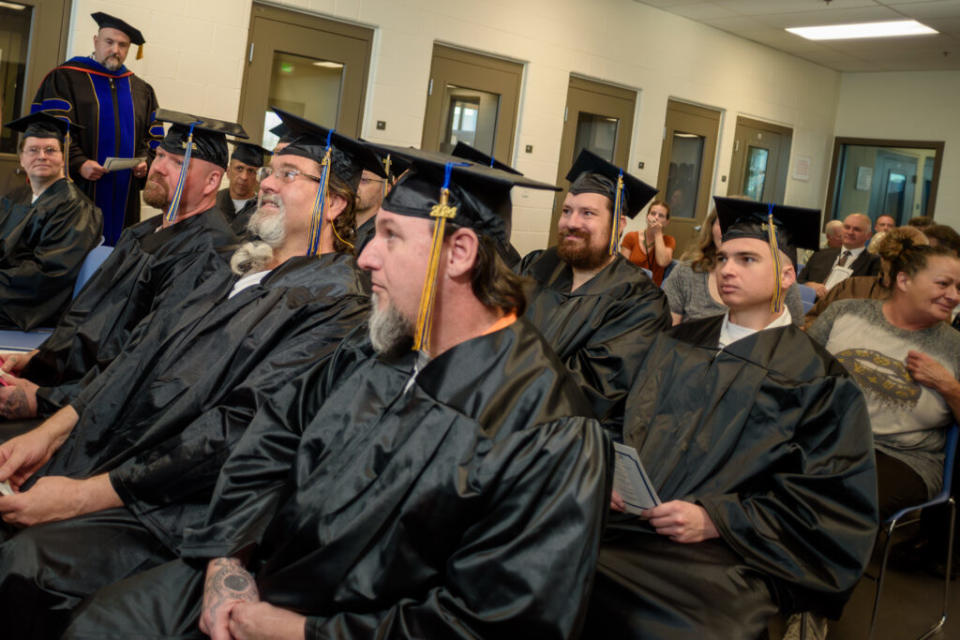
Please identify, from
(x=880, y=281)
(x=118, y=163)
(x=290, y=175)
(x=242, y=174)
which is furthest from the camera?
(x=242, y=174)

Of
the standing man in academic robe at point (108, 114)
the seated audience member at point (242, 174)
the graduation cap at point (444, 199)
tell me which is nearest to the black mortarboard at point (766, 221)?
the graduation cap at point (444, 199)

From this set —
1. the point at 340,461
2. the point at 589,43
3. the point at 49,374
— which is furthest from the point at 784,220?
the point at 589,43

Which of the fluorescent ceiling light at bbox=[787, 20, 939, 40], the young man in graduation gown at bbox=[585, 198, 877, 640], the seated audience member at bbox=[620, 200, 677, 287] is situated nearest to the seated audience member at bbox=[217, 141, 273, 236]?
the seated audience member at bbox=[620, 200, 677, 287]

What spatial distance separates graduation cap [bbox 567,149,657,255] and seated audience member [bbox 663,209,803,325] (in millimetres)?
550

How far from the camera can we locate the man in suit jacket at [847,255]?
690 cm

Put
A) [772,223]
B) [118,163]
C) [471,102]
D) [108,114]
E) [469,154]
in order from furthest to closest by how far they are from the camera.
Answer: [471,102], [108,114], [118,163], [469,154], [772,223]

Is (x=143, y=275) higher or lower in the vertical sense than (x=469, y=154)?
lower

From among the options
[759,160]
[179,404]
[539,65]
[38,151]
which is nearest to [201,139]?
[38,151]

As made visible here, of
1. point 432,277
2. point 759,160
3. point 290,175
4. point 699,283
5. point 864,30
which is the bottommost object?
point 432,277

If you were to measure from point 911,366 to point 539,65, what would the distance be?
590 centimetres

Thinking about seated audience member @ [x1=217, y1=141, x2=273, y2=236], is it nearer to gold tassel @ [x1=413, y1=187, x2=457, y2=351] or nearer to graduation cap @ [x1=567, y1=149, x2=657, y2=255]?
graduation cap @ [x1=567, y1=149, x2=657, y2=255]

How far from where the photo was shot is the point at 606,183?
3668 millimetres

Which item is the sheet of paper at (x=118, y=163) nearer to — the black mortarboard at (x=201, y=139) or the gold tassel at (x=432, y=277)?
the black mortarboard at (x=201, y=139)

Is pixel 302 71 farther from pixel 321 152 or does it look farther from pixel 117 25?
pixel 321 152
